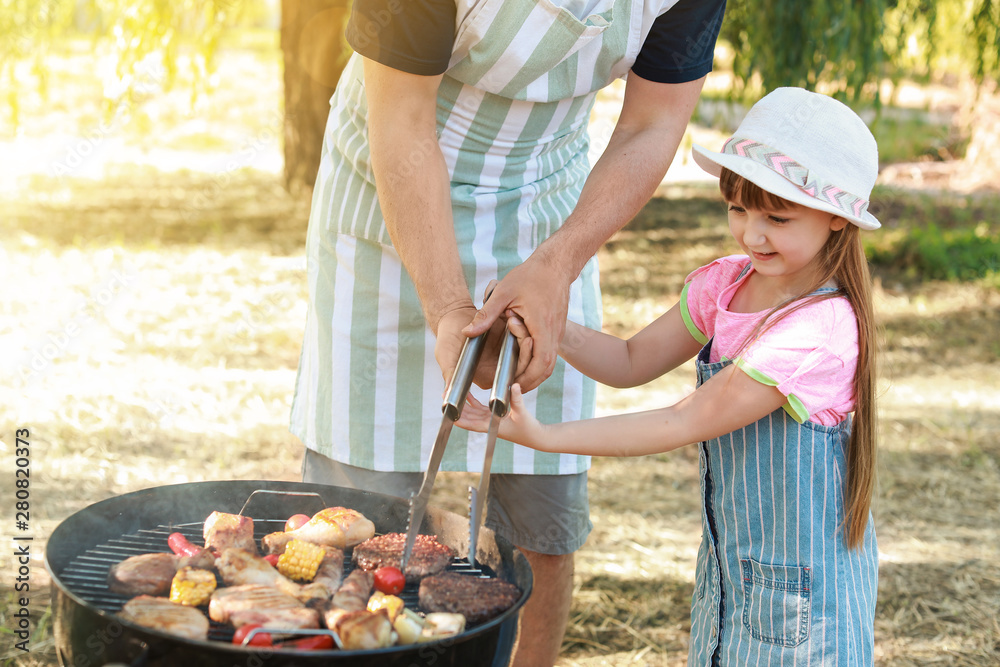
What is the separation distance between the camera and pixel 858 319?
1.60 meters

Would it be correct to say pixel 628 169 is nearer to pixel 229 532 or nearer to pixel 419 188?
pixel 419 188

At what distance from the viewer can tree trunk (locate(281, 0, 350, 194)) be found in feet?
19.6

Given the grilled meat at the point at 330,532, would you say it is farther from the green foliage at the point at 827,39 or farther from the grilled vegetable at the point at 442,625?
the green foliage at the point at 827,39

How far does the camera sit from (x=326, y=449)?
1.96m

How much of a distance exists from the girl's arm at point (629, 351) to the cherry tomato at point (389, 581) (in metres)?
0.63

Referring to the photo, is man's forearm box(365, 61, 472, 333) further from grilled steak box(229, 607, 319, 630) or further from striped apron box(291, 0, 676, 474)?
grilled steak box(229, 607, 319, 630)

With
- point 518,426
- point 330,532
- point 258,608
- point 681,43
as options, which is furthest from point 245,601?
point 681,43

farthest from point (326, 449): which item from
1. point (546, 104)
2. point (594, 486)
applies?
point (594, 486)

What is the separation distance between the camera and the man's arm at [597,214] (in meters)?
1.55

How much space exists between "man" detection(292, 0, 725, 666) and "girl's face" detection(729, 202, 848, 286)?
0.27 meters

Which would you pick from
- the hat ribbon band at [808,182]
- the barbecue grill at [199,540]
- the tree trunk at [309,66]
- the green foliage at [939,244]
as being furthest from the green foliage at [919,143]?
the barbecue grill at [199,540]

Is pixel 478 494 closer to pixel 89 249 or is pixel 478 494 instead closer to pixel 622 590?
pixel 622 590

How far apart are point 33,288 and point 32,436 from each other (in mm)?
1903

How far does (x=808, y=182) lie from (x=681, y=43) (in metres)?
0.45
